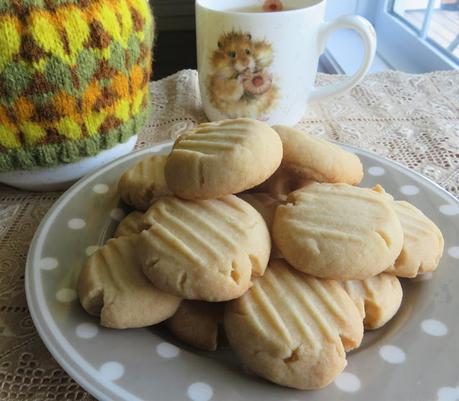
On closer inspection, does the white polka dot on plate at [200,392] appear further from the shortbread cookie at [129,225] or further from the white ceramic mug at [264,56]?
the white ceramic mug at [264,56]

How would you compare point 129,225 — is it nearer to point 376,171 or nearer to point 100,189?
point 100,189

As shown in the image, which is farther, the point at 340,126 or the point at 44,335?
the point at 340,126

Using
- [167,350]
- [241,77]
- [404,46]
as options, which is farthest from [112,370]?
A: [404,46]

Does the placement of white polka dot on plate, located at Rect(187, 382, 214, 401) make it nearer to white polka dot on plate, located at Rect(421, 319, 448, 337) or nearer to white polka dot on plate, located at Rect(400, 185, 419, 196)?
white polka dot on plate, located at Rect(421, 319, 448, 337)

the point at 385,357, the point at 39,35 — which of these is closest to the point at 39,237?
the point at 39,35

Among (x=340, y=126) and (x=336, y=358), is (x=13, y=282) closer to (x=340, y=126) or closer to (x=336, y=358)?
(x=336, y=358)

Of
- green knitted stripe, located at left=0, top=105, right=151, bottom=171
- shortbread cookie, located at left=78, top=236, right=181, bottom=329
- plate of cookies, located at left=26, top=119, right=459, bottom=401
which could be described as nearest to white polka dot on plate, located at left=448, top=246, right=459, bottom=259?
plate of cookies, located at left=26, top=119, right=459, bottom=401
